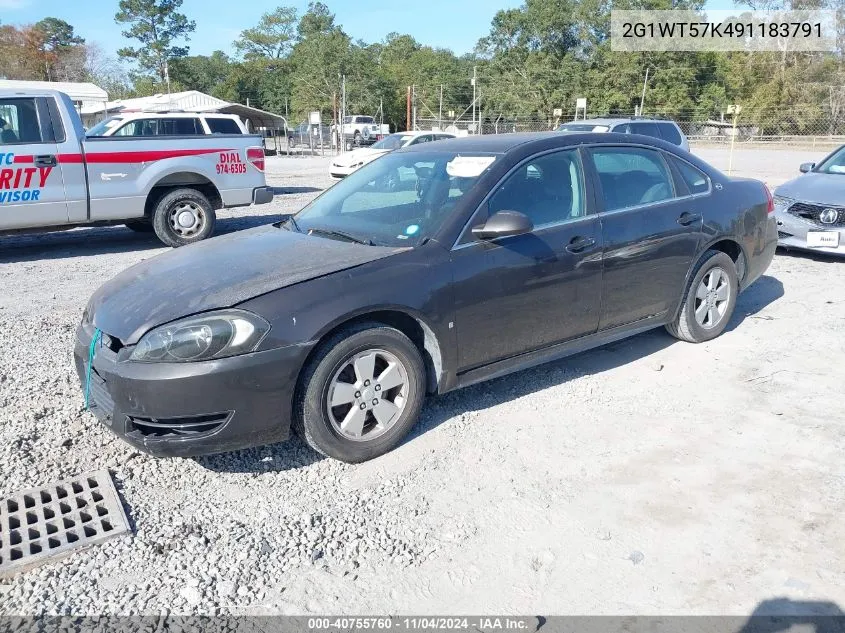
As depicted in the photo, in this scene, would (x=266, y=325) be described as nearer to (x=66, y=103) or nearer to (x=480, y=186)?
(x=480, y=186)

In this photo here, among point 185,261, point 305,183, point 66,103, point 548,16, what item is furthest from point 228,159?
Result: point 548,16

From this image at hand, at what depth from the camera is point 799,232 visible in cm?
832

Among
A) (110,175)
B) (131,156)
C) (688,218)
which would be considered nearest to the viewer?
(688,218)

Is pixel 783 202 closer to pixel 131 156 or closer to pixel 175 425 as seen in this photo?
pixel 175 425

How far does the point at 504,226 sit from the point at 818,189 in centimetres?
638

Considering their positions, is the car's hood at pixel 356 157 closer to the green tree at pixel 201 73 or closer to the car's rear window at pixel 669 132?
the car's rear window at pixel 669 132

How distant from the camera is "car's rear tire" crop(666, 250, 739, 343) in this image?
206 inches

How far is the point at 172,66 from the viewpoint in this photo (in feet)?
218

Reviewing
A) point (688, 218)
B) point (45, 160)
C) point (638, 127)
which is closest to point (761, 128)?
point (638, 127)

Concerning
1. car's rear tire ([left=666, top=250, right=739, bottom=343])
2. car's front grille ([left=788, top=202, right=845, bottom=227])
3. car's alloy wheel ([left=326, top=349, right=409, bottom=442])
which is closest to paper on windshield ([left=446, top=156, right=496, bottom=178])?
car's alloy wheel ([left=326, top=349, right=409, bottom=442])

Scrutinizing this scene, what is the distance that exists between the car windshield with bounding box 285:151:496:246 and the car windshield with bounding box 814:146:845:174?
692 cm

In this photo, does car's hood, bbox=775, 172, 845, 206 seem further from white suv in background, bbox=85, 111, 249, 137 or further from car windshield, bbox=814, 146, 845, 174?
white suv in background, bbox=85, 111, 249, 137

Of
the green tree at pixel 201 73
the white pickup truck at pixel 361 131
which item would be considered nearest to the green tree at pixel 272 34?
the green tree at pixel 201 73

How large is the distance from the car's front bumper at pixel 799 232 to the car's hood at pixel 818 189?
0.86 ft
